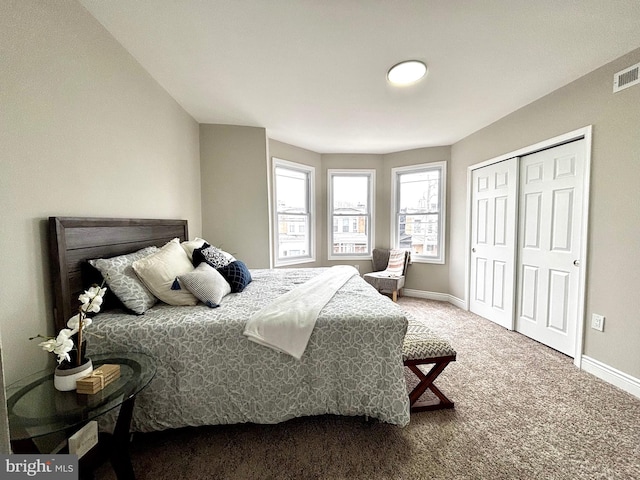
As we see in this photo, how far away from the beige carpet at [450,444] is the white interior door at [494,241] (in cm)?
125

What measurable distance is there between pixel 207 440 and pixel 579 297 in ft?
10.2

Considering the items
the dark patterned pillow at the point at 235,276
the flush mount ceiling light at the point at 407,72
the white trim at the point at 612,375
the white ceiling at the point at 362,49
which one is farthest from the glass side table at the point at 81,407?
the white trim at the point at 612,375

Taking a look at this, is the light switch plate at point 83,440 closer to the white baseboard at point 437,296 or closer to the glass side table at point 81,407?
the glass side table at point 81,407

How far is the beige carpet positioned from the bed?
0.53 ft

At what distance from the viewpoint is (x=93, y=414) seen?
0.96 meters

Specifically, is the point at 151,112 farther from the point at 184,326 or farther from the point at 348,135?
the point at 348,135

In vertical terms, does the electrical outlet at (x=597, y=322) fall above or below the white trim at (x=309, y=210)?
below

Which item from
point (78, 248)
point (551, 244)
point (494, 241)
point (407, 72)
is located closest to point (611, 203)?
point (551, 244)

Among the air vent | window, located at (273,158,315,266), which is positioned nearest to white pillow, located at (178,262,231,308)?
window, located at (273,158,315,266)

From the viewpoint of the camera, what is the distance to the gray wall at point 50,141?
3.76 feet

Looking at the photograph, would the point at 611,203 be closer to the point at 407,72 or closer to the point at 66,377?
the point at 407,72

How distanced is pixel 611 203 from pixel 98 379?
11.4 ft

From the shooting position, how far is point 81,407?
0.99 meters

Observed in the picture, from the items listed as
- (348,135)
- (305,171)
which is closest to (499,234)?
(348,135)
